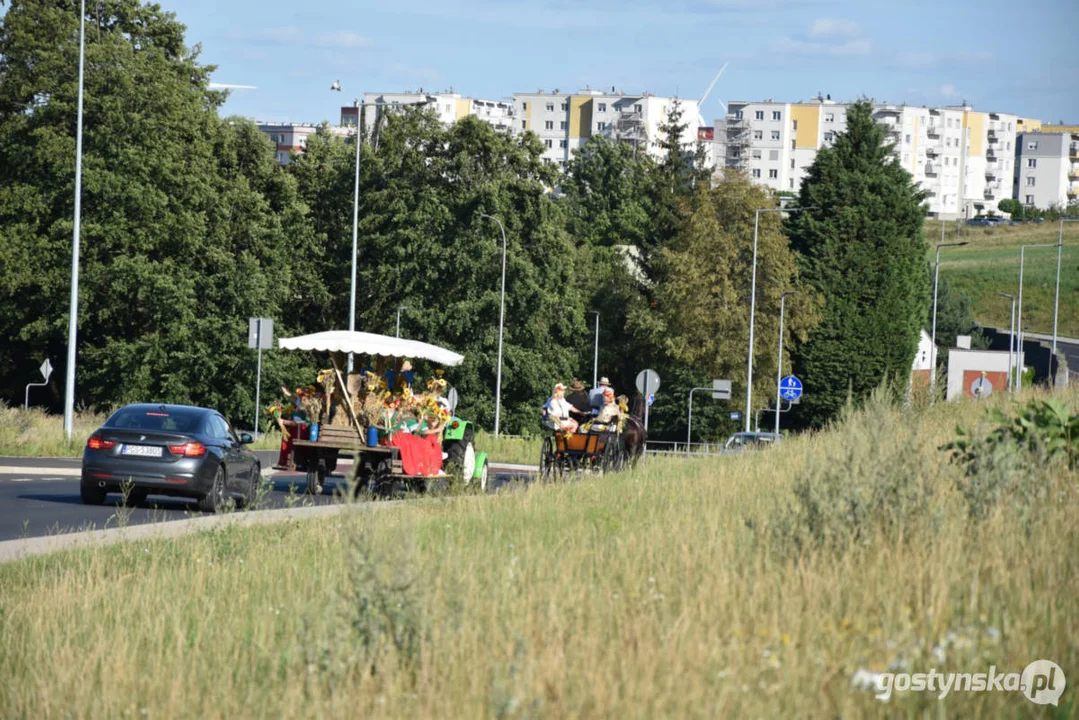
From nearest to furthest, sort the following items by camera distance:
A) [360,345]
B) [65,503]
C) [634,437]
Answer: [65,503], [360,345], [634,437]

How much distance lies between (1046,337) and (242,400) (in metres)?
70.2

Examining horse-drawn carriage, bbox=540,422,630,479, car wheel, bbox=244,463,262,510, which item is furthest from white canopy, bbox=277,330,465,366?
horse-drawn carriage, bbox=540,422,630,479

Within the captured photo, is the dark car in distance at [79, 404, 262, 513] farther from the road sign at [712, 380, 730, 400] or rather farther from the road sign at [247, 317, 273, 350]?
the road sign at [712, 380, 730, 400]

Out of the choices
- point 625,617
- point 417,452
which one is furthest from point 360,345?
point 625,617

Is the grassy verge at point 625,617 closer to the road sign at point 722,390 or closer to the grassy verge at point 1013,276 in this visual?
the road sign at point 722,390

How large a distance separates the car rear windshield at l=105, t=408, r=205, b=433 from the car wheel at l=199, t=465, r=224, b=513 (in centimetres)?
69

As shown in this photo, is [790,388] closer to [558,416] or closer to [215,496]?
[558,416]

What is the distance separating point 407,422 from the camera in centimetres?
2280

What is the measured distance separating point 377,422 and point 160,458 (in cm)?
410

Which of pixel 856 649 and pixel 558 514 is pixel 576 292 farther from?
pixel 856 649

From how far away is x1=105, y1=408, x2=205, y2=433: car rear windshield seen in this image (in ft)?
67.0

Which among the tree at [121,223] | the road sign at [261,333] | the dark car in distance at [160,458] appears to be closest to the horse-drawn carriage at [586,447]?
the dark car in distance at [160,458]

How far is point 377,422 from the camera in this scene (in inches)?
913

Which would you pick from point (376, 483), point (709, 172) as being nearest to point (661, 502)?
point (376, 483)
